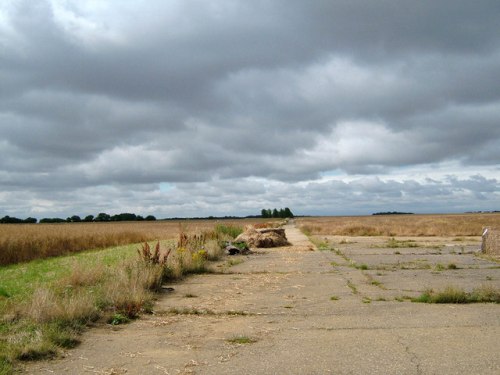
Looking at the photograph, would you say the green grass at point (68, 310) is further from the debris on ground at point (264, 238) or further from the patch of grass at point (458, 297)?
the debris on ground at point (264, 238)

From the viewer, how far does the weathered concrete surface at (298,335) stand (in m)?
5.11

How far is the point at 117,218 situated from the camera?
494 feet

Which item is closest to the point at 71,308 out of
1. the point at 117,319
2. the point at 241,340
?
the point at 117,319

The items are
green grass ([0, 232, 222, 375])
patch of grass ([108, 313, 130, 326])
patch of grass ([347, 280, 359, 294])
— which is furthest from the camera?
patch of grass ([347, 280, 359, 294])

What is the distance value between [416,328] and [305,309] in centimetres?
213

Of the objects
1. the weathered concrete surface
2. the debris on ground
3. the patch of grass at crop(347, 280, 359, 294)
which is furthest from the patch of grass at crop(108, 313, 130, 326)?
the debris on ground

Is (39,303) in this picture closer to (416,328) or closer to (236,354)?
(236,354)

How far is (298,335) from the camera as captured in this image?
641 centimetres

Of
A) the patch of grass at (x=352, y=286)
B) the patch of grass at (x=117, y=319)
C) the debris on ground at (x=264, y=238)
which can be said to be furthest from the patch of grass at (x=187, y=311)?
the debris on ground at (x=264, y=238)

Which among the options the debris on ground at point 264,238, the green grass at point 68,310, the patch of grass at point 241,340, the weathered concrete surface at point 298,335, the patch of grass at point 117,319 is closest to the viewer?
the weathered concrete surface at point 298,335

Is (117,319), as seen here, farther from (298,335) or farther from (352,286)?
(352,286)

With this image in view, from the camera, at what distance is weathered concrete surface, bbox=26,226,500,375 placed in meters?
5.11

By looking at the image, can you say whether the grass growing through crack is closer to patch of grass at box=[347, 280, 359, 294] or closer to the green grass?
the green grass

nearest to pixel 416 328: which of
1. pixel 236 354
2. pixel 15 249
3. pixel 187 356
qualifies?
pixel 236 354
